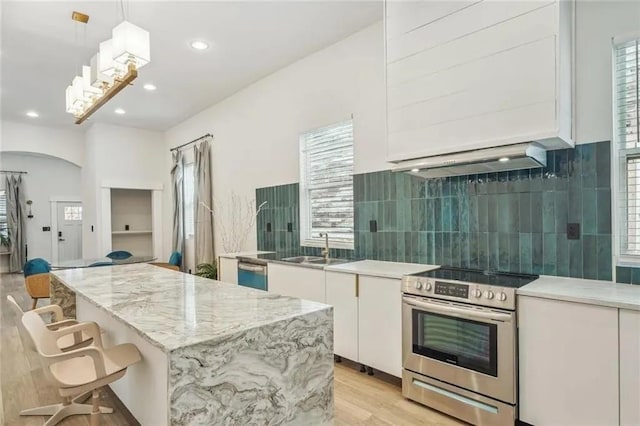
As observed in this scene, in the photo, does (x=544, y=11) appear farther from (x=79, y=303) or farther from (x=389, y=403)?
(x=79, y=303)

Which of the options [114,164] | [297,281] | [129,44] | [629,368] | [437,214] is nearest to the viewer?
[629,368]

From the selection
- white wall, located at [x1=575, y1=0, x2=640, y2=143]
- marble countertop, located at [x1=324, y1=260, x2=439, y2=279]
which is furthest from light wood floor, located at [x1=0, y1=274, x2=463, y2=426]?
white wall, located at [x1=575, y1=0, x2=640, y2=143]

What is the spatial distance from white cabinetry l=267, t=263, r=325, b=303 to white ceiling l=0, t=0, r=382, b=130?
2.36m

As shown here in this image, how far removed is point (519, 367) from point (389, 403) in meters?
0.91

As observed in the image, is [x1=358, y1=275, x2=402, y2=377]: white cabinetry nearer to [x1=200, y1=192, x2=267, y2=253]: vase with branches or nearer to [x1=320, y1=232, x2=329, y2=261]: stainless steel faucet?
[x1=320, y1=232, x2=329, y2=261]: stainless steel faucet

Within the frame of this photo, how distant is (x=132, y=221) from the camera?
314 inches

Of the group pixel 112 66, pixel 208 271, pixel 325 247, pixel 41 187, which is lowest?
pixel 208 271

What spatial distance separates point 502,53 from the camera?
2162mm

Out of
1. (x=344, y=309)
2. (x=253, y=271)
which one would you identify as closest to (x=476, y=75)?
(x=344, y=309)

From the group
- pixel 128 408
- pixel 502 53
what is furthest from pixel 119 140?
pixel 502 53

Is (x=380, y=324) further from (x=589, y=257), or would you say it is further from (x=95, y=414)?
(x=95, y=414)

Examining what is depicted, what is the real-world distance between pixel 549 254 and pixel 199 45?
3.78m

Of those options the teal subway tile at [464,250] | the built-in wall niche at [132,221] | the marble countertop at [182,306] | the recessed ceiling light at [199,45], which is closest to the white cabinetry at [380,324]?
the teal subway tile at [464,250]

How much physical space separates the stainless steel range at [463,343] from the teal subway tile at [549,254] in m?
0.11
